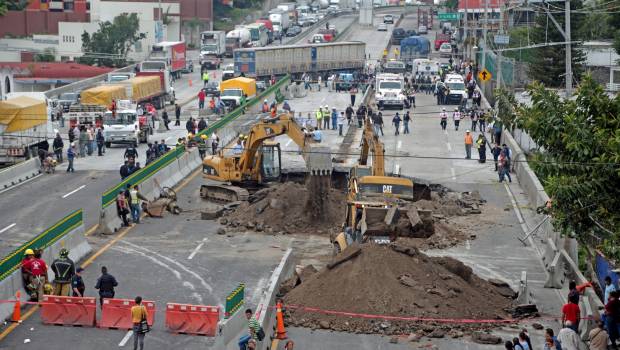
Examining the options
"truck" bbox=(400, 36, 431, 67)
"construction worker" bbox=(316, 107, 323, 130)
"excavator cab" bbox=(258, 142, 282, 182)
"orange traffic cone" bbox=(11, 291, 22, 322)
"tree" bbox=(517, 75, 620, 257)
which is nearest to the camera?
"tree" bbox=(517, 75, 620, 257)

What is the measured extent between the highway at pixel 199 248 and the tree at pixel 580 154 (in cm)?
291

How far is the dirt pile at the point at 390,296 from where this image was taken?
2576 centimetres

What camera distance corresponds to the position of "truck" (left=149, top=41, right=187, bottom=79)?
92.0 m

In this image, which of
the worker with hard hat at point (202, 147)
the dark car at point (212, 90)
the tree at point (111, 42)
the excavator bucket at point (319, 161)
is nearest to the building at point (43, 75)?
the tree at point (111, 42)

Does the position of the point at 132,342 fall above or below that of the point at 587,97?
below

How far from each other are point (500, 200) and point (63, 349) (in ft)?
75.9

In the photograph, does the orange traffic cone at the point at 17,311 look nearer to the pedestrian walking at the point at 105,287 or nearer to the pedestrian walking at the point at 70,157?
the pedestrian walking at the point at 105,287

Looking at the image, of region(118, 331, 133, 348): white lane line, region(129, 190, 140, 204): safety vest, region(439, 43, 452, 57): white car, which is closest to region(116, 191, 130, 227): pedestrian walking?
region(129, 190, 140, 204): safety vest

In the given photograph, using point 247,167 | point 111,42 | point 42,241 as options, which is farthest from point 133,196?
point 111,42

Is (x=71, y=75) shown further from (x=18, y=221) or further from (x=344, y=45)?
(x=18, y=221)

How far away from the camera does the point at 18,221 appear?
39344 mm

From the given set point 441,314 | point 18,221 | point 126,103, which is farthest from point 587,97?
point 126,103

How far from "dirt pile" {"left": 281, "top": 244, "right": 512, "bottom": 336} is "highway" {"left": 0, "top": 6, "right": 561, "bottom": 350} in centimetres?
60

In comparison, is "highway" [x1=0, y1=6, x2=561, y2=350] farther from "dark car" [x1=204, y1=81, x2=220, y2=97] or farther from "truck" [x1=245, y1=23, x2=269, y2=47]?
"truck" [x1=245, y1=23, x2=269, y2=47]
